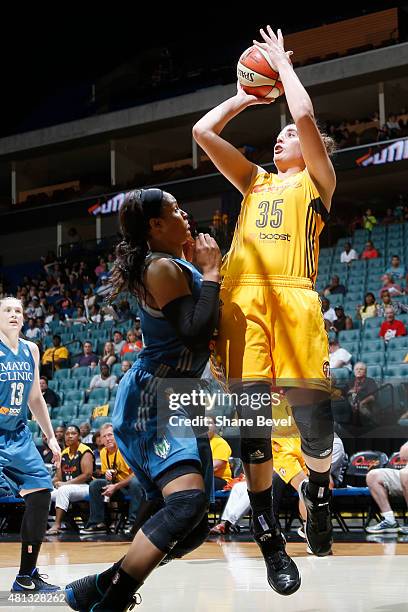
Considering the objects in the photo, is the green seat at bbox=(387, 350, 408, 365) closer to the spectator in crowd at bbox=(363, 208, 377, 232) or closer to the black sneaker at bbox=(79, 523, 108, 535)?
the black sneaker at bbox=(79, 523, 108, 535)

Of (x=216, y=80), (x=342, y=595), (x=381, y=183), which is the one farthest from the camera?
(x=216, y=80)

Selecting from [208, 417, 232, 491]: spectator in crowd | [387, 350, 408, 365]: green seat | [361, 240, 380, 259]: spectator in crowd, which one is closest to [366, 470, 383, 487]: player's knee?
[208, 417, 232, 491]: spectator in crowd

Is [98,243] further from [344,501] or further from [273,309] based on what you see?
[273,309]

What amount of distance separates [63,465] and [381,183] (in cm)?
1414

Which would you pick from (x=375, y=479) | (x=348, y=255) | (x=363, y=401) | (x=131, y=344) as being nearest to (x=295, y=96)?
(x=375, y=479)

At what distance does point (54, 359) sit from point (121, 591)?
1433 cm

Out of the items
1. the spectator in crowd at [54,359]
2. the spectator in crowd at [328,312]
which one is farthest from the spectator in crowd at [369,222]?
the spectator in crowd at [54,359]

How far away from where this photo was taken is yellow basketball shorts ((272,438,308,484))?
7.88m

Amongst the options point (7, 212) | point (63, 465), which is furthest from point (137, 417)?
point (7, 212)

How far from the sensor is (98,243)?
80.5 feet

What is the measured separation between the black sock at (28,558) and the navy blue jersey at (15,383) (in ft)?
2.54

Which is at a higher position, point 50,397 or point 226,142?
point 226,142

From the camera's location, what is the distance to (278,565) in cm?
384

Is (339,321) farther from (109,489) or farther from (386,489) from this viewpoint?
(109,489)
